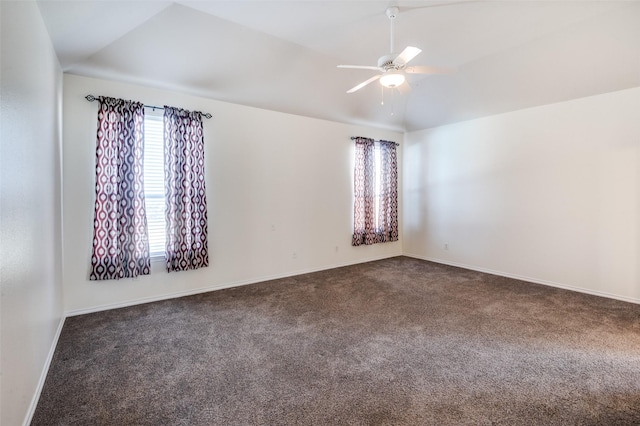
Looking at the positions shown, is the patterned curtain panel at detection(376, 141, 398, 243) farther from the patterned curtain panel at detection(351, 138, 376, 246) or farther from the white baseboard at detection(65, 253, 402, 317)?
the white baseboard at detection(65, 253, 402, 317)

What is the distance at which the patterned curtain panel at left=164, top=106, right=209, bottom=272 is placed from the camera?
3.89m

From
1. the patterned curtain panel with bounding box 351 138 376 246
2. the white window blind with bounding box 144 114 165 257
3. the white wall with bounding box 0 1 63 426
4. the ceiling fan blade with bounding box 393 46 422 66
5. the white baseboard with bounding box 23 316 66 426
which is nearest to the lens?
the white wall with bounding box 0 1 63 426

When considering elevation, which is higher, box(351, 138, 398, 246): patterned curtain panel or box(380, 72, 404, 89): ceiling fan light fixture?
box(380, 72, 404, 89): ceiling fan light fixture

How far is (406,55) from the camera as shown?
97.7 inches

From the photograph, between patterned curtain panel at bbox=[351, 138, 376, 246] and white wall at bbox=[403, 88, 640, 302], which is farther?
patterned curtain panel at bbox=[351, 138, 376, 246]

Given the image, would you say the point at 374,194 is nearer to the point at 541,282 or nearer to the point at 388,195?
the point at 388,195

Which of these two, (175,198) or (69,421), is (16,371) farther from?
(175,198)

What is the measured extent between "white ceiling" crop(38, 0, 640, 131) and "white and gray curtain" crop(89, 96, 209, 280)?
1.63 feet

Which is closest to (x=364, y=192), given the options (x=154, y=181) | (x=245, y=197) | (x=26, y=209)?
(x=245, y=197)

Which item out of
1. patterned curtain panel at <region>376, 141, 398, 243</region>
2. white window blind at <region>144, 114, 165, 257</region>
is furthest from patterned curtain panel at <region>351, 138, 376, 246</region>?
white window blind at <region>144, 114, 165, 257</region>

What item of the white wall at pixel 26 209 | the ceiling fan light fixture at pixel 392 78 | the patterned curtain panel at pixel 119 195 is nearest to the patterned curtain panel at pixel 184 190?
the patterned curtain panel at pixel 119 195

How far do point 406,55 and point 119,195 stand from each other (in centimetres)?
347

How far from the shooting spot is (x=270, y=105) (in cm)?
465

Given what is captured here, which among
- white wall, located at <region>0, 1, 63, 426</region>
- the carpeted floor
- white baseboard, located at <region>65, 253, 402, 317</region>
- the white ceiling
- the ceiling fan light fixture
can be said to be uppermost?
the white ceiling
